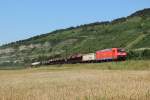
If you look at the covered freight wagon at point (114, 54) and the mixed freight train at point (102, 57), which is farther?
the mixed freight train at point (102, 57)

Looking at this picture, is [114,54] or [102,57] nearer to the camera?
[114,54]

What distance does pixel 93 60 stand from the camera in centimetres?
10181

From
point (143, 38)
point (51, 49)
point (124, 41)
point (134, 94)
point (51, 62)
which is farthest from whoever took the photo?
point (51, 49)

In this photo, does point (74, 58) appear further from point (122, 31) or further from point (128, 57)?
point (122, 31)

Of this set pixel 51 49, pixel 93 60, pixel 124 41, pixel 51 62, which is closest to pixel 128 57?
pixel 93 60

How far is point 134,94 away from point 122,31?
161 meters

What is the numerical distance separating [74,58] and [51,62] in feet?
43.8

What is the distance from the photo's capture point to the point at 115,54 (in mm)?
87875

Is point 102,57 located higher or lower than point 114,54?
lower

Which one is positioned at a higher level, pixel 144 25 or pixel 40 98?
pixel 144 25

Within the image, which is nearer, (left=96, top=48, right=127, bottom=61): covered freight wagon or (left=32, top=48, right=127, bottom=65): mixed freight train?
(left=96, top=48, right=127, bottom=61): covered freight wagon

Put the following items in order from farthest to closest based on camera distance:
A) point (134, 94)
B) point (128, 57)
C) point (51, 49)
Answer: point (51, 49) < point (128, 57) < point (134, 94)

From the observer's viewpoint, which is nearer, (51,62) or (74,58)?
(74,58)

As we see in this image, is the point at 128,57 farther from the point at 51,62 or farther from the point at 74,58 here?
the point at 51,62
